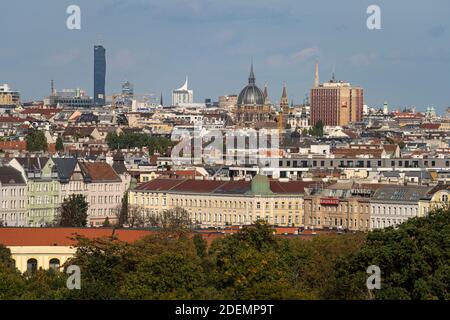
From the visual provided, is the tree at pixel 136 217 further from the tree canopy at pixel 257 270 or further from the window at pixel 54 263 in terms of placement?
the tree canopy at pixel 257 270

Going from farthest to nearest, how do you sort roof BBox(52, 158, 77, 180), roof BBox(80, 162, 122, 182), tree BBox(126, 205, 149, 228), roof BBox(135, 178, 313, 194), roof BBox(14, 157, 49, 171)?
roof BBox(80, 162, 122, 182) → roof BBox(52, 158, 77, 180) → roof BBox(14, 157, 49, 171) → roof BBox(135, 178, 313, 194) → tree BBox(126, 205, 149, 228)

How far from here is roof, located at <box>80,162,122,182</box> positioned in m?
113

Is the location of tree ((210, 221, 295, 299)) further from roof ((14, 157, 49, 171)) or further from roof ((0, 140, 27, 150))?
roof ((0, 140, 27, 150))

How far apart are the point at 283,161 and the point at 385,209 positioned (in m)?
34.7

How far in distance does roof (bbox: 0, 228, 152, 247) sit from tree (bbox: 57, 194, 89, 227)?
17808mm

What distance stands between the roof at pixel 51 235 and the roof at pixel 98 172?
38422 mm

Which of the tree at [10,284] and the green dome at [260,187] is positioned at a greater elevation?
the green dome at [260,187]

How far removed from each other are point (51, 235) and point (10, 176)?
33226 mm

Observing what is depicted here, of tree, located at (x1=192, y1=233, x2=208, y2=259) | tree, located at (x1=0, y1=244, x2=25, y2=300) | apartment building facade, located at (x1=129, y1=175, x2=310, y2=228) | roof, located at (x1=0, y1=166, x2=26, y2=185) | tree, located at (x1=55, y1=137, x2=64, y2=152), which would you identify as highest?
tree, located at (x1=55, y1=137, x2=64, y2=152)

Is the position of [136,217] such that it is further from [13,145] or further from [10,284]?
[13,145]

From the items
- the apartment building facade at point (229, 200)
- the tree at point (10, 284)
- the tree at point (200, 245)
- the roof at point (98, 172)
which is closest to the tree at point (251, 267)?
the tree at point (200, 245)

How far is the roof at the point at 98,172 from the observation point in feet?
370

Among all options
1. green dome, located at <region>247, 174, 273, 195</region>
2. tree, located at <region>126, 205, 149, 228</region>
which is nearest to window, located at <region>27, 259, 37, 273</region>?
tree, located at <region>126, 205, 149, 228</region>
